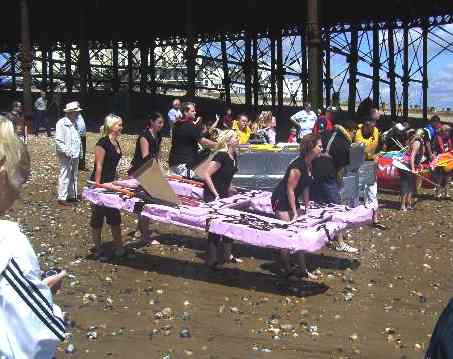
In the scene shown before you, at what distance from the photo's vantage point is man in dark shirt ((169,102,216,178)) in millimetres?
9750

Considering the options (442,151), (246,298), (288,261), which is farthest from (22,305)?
(442,151)

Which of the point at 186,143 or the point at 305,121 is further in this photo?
the point at 305,121

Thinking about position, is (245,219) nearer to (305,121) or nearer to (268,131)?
(268,131)

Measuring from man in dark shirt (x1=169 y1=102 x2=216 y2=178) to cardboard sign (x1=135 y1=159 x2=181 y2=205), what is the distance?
63.0 inches

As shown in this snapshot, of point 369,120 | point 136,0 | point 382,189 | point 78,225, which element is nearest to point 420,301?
point 369,120

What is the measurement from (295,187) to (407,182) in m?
5.74

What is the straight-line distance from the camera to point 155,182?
8.19 m

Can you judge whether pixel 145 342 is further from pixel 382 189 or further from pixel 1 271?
pixel 382 189

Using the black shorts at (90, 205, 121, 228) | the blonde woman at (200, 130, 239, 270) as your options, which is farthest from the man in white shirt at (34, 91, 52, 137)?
the blonde woman at (200, 130, 239, 270)

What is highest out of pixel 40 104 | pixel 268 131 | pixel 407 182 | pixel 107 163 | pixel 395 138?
pixel 40 104

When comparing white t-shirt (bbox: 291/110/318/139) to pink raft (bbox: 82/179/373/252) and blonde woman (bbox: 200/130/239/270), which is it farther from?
blonde woman (bbox: 200/130/239/270)

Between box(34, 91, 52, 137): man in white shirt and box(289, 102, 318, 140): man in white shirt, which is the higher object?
box(34, 91, 52, 137): man in white shirt

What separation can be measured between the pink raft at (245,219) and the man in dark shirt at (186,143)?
1.01 metres

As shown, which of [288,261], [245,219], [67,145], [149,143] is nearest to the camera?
[245,219]
